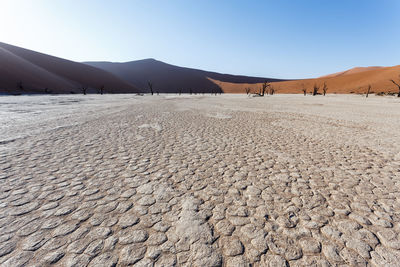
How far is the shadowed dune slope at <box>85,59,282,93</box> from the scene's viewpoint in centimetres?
10338

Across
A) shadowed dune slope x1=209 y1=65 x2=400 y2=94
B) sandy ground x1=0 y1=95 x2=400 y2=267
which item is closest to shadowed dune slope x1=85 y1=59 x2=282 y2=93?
shadowed dune slope x1=209 y1=65 x2=400 y2=94

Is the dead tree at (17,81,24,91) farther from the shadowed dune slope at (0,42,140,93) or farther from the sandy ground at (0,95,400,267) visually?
the sandy ground at (0,95,400,267)

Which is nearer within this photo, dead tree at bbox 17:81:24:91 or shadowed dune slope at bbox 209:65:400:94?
dead tree at bbox 17:81:24:91

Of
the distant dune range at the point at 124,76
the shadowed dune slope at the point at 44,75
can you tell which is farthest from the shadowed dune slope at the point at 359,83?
the shadowed dune slope at the point at 44,75

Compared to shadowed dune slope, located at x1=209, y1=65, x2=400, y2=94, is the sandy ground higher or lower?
lower

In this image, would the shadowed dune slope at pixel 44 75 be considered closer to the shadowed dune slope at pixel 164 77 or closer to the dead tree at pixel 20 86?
the dead tree at pixel 20 86

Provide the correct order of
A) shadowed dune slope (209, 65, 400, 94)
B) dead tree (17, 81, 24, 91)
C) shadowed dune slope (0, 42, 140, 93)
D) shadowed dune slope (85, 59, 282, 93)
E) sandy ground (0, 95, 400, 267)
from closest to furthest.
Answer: sandy ground (0, 95, 400, 267) → dead tree (17, 81, 24, 91) → shadowed dune slope (0, 42, 140, 93) → shadowed dune slope (209, 65, 400, 94) → shadowed dune slope (85, 59, 282, 93)

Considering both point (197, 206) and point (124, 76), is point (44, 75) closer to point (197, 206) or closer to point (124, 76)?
point (124, 76)

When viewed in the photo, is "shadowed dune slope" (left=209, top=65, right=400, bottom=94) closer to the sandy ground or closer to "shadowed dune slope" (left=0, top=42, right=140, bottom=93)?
the sandy ground

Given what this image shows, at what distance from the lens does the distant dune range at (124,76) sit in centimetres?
4759

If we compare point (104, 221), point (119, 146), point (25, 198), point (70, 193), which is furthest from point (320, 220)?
point (119, 146)

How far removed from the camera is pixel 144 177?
320 cm

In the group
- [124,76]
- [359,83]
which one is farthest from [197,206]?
[124,76]

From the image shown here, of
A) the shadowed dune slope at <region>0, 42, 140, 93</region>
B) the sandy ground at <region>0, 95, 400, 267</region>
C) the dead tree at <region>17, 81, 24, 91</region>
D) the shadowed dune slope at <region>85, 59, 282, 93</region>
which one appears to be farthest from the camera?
the shadowed dune slope at <region>85, 59, 282, 93</region>
